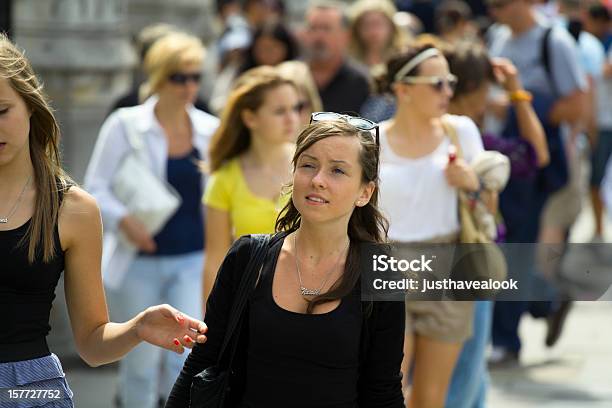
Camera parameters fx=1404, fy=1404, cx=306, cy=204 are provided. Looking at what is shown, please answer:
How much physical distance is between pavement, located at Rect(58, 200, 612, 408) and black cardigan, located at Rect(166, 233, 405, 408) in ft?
12.7

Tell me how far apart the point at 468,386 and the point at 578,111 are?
308 cm

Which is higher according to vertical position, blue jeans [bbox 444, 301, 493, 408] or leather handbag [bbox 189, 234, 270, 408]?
leather handbag [bbox 189, 234, 270, 408]

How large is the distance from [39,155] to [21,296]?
1.33 ft

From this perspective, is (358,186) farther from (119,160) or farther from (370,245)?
(119,160)

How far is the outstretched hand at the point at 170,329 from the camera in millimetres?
3561

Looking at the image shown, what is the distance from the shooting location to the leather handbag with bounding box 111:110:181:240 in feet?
22.7

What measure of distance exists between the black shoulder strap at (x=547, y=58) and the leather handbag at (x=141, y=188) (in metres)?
2.86

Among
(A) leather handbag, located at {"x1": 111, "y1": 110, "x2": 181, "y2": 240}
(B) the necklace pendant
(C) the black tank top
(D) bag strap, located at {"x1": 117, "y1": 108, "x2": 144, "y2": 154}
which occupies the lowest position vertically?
(A) leather handbag, located at {"x1": 111, "y1": 110, "x2": 181, "y2": 240}

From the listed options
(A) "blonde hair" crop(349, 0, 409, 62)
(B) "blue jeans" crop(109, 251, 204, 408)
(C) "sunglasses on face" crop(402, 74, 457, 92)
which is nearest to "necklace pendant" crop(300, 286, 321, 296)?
(C) "sunglasses on face" crop(402, 74, 457, 92)

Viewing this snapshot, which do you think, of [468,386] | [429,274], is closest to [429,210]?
[468,386]

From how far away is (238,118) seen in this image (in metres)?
6.25

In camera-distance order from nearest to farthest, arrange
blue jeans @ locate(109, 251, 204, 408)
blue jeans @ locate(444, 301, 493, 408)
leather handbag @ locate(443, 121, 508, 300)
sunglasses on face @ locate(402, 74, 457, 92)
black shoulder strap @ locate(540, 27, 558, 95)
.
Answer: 1. leather handbag @ locate(443, 121, 508, 300)
2. sunglasses on face @ locate(402, 74, 457, 92)
3. blue jeans @ locate(444, 301, 493, 408)
4. blue jeans @ locate(109, 251, 204, 408)
5. black shoulder strap @ locate(540, 27, 558, 95)

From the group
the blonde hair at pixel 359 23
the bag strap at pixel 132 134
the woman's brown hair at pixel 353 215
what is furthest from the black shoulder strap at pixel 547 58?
the woman's brown hair at pixel 353 215

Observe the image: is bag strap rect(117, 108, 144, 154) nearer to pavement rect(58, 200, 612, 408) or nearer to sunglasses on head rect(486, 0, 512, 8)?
pavement rect(58, 200, 612, 408)
